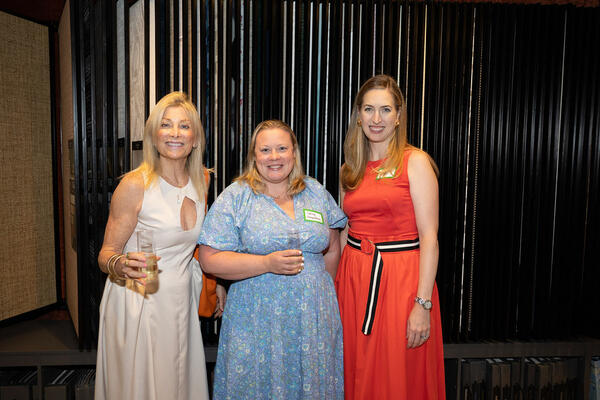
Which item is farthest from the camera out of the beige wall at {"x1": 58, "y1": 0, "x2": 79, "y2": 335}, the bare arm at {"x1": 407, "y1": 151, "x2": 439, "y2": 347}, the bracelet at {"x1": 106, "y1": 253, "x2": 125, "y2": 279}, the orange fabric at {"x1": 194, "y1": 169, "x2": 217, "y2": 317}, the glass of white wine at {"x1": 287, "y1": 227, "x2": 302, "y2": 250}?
the beige wall at {"x1": 58, "y1": 0, "x2": 79, "y2": 335}

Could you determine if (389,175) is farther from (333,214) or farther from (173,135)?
(173,135)

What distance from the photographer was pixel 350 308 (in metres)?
2.10

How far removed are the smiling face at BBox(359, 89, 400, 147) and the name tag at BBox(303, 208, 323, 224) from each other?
0.47 metres

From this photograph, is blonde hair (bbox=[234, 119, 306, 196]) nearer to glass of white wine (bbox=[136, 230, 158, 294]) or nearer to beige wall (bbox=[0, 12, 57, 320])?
glass of white wine (bbox=[136, 230, 158, 294])

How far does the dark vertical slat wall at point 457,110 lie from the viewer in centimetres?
262

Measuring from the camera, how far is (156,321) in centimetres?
199

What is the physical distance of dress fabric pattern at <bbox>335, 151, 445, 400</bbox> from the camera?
197cm

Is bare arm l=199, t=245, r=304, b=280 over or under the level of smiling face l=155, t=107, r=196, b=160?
under

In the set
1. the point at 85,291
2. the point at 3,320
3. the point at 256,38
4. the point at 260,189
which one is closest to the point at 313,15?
the point at 256,38

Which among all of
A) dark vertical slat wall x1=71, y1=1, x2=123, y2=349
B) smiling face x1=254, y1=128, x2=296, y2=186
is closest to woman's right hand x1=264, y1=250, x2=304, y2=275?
smiling face x1=254, y1=128, x2=296, y2=186

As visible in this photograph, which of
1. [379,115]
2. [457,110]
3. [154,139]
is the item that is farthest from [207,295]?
[457,110]

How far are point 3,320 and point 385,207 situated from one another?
9.47 ft

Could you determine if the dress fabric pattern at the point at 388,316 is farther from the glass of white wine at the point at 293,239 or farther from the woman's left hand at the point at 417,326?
the glass of white wine at the point at 293,239

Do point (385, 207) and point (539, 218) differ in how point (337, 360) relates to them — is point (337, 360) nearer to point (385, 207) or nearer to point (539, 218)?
point (385, 207)
